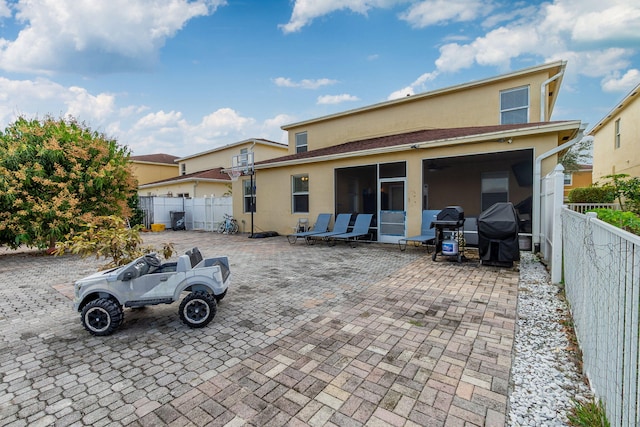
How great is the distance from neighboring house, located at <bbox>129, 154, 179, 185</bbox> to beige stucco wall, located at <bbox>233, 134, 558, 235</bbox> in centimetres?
1839

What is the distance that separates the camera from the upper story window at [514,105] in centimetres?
981

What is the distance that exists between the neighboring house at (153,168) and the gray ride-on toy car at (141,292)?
27.4 metres

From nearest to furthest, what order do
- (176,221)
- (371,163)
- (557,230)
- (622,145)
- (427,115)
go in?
1. (557,230)
2. (371,163)
3. (427,115)
4. (622,145)
5. (176,221)

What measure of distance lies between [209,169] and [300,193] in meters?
15.5

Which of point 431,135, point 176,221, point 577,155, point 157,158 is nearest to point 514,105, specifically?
point 431,135

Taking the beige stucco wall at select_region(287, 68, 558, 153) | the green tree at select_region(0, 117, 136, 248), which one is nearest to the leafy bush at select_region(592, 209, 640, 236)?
the beige stucco wall at select_region(287, 68, 558, 153)

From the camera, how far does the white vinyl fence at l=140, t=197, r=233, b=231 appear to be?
15820 millimetres

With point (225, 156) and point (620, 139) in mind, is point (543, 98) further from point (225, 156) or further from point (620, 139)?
point (225, 156)

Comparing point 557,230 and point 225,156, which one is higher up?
point 225,156

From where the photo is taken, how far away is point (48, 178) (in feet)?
25.7

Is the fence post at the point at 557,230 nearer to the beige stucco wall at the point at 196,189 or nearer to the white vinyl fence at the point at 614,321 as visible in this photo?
the white vinyl fence at the point at 614,321

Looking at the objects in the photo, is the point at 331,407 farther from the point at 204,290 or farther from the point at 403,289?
the point at 403,289

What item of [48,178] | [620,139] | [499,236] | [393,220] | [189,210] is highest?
[620,139]

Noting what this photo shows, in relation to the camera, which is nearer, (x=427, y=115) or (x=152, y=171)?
(x=427, y=115)
